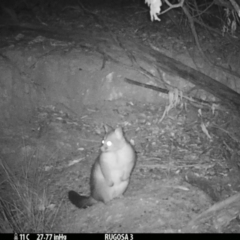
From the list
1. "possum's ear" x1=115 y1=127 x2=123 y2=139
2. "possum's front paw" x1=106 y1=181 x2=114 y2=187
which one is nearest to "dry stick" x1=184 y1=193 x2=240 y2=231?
"possum's front paw" x1=106 y1=181 x2=114 y2=187

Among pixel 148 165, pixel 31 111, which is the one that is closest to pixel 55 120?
pixel 31 111

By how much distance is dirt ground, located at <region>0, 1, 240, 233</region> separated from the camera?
3625mm

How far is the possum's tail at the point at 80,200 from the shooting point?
3.94 m

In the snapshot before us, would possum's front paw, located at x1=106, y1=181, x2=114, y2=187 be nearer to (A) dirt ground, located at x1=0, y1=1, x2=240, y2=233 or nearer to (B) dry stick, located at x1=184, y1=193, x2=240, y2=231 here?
(A) dirt ground, located at x1=0, y1=1, x2=240, y2=233

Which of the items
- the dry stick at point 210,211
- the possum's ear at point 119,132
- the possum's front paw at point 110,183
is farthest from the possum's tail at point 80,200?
the dry stick at point 210,211

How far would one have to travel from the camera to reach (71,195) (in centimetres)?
396

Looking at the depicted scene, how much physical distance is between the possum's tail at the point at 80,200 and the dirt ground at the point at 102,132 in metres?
0.10

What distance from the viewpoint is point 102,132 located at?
18.6ft

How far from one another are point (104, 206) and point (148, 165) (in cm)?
110

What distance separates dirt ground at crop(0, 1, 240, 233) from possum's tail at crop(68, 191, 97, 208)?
10 cm

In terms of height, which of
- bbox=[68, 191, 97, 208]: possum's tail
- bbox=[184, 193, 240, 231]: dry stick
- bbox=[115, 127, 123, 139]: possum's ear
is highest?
bbox=[115, 127, 123, 139]: possum's ear

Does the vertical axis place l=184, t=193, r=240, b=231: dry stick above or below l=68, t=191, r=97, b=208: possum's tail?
above

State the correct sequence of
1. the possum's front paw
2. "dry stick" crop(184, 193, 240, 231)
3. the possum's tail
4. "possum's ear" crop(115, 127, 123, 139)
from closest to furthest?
"dry stick" crop(184, 193, 240, 231) < "possum's ear" crop(115, 127, 123, 139) < the possum's front paw < the possum's tail

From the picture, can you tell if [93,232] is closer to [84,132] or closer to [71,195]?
[71,195]
